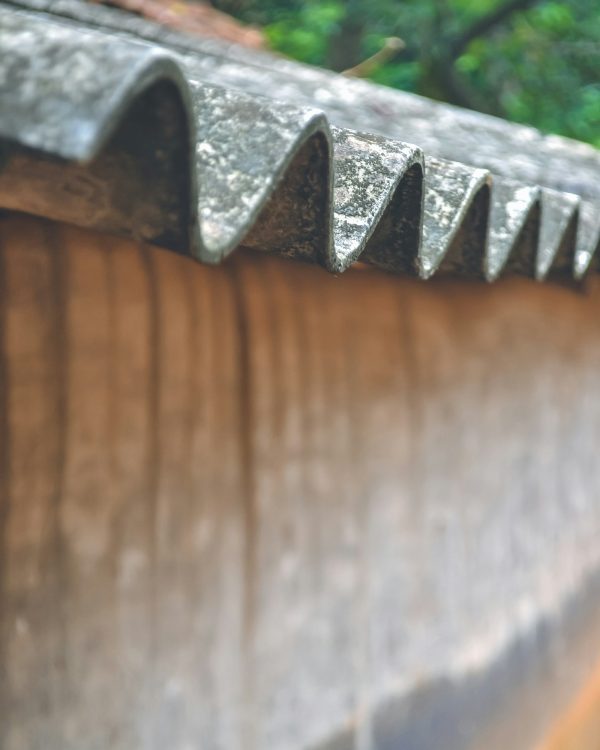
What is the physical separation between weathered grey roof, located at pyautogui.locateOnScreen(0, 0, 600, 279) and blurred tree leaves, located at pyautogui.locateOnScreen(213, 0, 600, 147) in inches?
215

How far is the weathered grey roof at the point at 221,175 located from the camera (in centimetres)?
51

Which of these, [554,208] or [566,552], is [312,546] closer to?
[554,208]

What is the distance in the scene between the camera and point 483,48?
6.69 metres

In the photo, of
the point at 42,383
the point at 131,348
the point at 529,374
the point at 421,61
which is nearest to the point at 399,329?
the point at 529,374

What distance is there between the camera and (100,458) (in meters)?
1.24

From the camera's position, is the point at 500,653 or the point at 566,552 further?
the point at 566,552

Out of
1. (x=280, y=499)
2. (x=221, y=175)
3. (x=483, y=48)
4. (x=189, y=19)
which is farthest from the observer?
(x=483, y=48)

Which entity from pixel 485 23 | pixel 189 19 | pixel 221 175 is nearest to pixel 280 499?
pixel 221 175

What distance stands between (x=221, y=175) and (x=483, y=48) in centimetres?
676

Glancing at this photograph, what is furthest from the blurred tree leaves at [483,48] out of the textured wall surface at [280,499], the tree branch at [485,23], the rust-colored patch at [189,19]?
the textured wall surface at [280,499]

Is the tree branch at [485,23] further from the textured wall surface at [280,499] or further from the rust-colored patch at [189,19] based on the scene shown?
the textured wall surface at [280,499]

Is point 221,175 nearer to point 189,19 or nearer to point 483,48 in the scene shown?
point 189,19

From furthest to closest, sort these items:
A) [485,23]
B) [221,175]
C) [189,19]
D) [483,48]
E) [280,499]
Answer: [483,48]
[485,23]
[189,19]
[280,499]
[221,175]

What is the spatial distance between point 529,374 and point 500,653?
81cm
